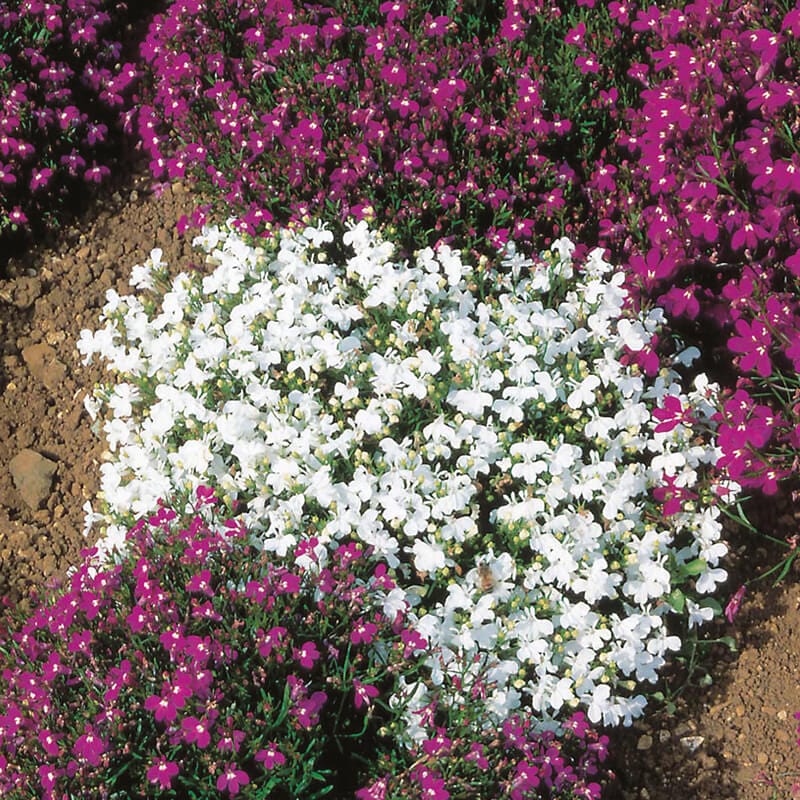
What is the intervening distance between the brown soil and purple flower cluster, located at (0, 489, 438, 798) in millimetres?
896

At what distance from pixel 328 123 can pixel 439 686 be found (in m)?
2.54

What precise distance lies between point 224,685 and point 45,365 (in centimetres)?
226

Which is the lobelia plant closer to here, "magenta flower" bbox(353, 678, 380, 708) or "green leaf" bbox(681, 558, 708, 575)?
"magenta flower" bbox(353, 678, 380, 708)

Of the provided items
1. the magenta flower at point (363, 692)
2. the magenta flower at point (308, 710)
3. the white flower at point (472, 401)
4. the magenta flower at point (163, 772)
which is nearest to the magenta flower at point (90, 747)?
the magenta flower at point (163, 772)

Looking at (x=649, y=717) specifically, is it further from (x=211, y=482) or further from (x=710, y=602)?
(x=211, y=482)

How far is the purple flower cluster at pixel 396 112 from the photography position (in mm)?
4523

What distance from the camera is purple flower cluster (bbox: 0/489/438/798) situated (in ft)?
10.3

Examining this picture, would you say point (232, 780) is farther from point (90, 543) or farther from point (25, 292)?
point (25, 292)

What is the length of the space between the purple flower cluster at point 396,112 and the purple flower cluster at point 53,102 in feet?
1.24

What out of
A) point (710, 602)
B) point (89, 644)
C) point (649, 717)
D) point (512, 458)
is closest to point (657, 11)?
point (512, 458)

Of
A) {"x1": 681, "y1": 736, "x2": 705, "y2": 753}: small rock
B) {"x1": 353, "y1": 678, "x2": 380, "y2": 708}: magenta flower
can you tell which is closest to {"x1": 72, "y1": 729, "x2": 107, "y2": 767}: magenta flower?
{"x1": 353, "y1": 678, "x2": 380, "y2": 708}: magenta flower

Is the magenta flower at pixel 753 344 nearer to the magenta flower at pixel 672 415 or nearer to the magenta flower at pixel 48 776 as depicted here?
the magenta flower at pixel 672 415

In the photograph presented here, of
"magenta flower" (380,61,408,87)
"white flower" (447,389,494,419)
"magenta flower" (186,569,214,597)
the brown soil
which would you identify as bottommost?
the brown soil

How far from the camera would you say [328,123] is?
186 inches
